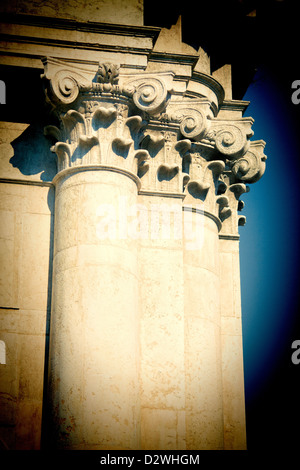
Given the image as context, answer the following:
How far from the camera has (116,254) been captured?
22844mm

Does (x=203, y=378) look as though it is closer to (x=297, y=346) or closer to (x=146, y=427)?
(x=146, y=427)

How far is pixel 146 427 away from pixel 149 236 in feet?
14.5

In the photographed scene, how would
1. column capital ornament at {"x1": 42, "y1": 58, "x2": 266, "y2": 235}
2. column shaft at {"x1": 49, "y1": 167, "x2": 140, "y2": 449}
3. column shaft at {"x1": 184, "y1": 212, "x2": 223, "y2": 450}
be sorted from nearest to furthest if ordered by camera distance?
column shaft at {"x1": 49, "y1": 167, "x2": 140, "y2": 449}, column capital ornament at {"x1": 42, "y1": 58, "x2": 266, "y2": 235}, column shaft at {"x1": 184, "y1": 212, "x2": 223, "y2": 450}

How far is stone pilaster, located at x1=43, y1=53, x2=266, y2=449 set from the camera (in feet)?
71.9

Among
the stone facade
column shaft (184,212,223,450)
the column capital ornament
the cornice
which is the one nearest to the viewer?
the stone facade

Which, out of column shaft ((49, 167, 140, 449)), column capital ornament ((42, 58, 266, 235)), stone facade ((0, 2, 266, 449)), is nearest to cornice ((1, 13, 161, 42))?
stone facade ((0, 2, 266, 449))

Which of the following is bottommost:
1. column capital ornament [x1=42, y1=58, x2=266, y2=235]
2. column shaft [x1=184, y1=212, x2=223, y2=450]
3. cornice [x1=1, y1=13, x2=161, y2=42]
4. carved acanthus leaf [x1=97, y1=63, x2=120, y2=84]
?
column shaft [x1=184, y1=212, x2=223, y2=450]

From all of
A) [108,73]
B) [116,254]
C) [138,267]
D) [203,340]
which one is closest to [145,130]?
[108,73]

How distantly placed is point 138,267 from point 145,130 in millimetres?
3411

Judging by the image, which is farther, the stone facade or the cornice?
the cornice

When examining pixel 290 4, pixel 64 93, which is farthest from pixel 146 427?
pixel 290 4

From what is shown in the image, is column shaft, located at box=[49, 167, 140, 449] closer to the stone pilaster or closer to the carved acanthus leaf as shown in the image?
the stone pilaster

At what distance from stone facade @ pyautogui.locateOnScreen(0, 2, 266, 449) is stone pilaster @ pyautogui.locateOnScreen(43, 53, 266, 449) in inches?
1.3

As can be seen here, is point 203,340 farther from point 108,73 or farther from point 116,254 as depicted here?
point 108,73
